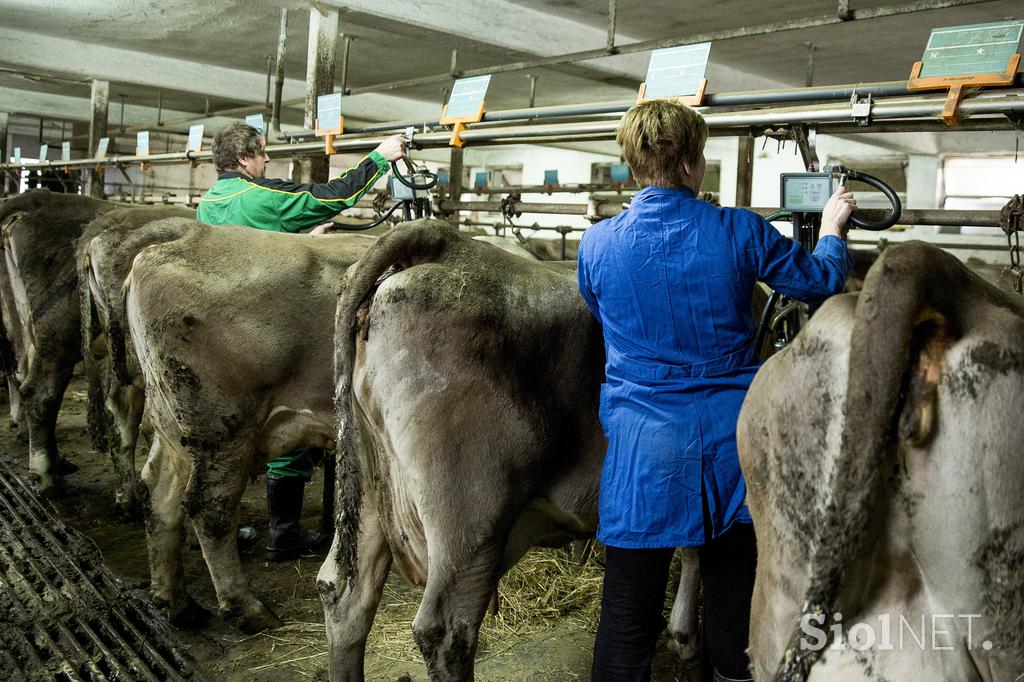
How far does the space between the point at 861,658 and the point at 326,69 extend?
6.58 metres

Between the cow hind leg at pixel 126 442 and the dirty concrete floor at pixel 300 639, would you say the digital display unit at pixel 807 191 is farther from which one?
the cow hind leg at pixel 126 442

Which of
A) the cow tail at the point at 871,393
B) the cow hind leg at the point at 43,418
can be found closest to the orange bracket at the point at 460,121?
the cow tail at the point at 871,393

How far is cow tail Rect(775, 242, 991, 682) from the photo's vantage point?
4.92 ft

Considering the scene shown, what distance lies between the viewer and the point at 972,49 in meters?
2.69

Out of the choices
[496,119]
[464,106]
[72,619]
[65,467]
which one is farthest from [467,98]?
[65,467]

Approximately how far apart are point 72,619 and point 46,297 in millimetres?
2825

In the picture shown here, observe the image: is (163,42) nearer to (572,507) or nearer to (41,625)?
(41,625)

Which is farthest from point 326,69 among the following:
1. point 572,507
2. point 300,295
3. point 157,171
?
point 157,171

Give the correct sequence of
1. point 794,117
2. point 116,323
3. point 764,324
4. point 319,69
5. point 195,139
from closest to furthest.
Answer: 1. point 764,324
2. point 794,117
3. point 116,323
4. point 319,69
5. point 195,139

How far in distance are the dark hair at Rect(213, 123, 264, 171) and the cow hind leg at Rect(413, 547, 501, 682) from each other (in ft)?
9.48

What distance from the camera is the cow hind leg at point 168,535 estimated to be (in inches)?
149

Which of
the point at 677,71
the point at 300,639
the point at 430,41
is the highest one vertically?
the point at 430,41

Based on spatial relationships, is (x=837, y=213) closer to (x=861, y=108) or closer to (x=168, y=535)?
(x=861, y=108)

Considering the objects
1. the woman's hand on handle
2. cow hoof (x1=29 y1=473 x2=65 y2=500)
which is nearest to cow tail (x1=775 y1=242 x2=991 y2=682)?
the woman's hand on handle
